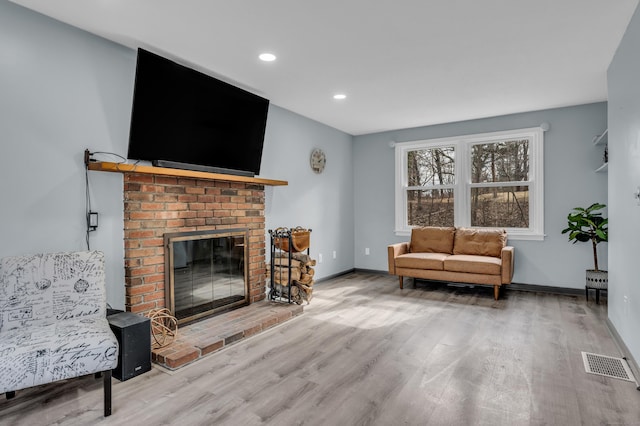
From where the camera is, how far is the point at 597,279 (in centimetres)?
412

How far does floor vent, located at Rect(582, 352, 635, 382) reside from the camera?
7.89 feet

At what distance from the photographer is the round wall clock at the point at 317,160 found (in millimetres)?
5234

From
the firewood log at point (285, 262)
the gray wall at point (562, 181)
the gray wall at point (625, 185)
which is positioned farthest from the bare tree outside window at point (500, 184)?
the firewood log at point (285, 262)

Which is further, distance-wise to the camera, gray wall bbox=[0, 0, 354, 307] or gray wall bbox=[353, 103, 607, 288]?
gray wall bbox=[353, 103, 607, 288]

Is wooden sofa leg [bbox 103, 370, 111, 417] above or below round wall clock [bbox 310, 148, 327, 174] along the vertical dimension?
below

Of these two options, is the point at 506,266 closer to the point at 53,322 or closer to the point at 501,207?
the point at 501,207

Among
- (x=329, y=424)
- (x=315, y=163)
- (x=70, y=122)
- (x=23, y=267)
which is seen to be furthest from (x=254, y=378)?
(x=315, y=163)

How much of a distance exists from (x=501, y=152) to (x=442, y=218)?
4.02ft

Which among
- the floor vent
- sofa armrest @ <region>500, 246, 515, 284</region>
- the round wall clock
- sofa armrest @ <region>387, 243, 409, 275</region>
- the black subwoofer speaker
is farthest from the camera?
the round wall clock

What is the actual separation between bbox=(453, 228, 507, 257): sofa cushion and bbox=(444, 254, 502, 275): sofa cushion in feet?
0.47

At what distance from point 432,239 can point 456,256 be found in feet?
1.62

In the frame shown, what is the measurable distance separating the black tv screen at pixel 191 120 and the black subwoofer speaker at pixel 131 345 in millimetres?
1273

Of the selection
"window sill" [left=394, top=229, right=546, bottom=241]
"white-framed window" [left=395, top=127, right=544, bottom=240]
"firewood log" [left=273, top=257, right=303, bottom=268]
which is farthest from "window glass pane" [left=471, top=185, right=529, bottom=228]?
"firewood log" [left=273, top=257, right=303, bottom=268]

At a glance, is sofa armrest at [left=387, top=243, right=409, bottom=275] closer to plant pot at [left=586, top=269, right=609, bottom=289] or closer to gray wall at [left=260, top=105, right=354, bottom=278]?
gray wall at [left=260, top=105, right=354, bottom=278]
